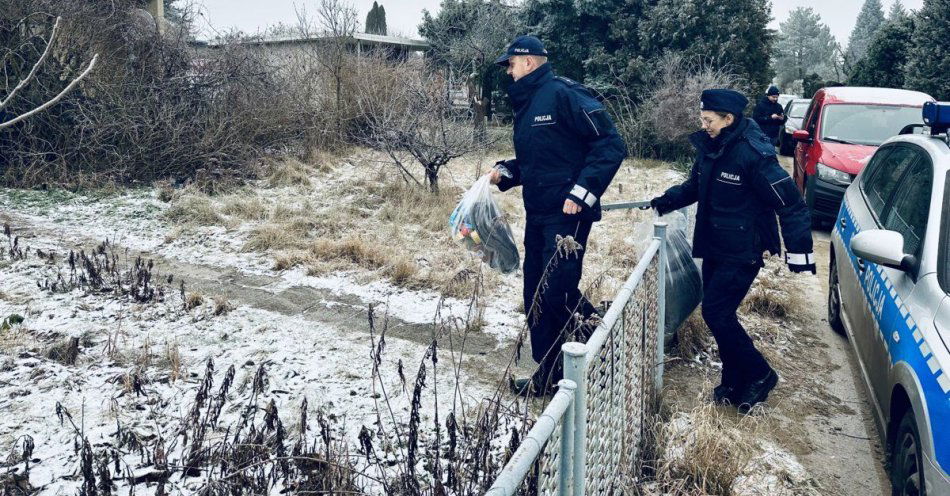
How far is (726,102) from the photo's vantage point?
12.3 feet

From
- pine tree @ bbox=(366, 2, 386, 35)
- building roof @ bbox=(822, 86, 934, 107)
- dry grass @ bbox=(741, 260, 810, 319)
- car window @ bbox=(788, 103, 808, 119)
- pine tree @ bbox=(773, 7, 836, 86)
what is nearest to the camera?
dry grass @ bbox=(741, 260, 810, 319)

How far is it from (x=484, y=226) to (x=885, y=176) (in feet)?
8.30

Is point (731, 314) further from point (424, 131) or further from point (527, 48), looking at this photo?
point (424, 131)

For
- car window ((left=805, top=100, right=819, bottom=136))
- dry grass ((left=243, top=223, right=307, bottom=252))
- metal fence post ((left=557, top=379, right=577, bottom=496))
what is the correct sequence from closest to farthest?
metal fence post ((left=557, top=379, right=577, bottom=496)), dry grass ((left=243, top=223, right=307, bottom=252)), car window ((left=805, top=100, right=819, bottom=136))

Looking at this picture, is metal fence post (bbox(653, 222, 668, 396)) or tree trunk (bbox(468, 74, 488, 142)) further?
tree trunk (bbox(468, 74, 488, 142))

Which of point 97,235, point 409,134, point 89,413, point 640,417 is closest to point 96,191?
point 97,235

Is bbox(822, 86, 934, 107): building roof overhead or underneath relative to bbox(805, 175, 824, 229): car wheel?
overhead

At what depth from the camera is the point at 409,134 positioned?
9805 mm

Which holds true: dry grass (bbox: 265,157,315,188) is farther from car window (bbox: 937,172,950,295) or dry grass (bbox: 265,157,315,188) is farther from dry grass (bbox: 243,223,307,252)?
car window (bbox: 937,172,950,295)

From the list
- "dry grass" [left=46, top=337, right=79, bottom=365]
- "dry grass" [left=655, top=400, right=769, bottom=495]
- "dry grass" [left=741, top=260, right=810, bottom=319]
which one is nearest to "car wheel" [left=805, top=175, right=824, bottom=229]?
"dry grass" [left=741, top=260, right=810, bottom=319]

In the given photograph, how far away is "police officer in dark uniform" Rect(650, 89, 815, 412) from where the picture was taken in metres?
3.69

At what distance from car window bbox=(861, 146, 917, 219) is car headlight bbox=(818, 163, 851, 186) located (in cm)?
339

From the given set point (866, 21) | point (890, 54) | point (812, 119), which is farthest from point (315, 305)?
point (866, 21)

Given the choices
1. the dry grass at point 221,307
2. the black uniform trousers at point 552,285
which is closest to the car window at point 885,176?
the black uniform trousers at point 552,285
